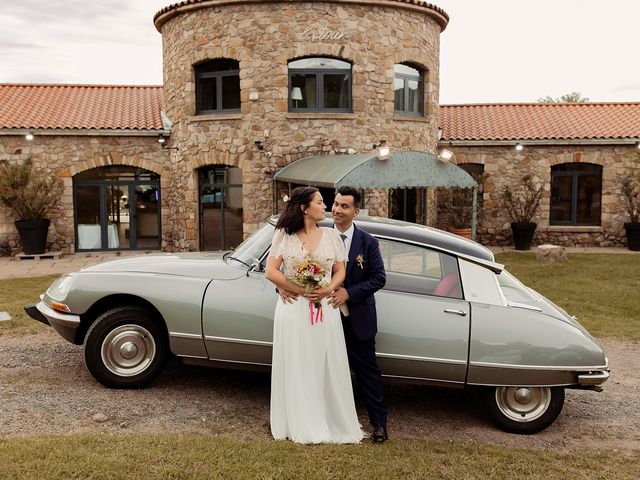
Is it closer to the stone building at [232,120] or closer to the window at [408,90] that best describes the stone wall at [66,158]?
the stone building at [232,120]

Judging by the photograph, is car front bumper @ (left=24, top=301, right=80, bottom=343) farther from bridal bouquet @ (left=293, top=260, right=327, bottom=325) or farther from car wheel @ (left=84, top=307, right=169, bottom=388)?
bridal bouquet @ (left=293, top=260, right=327, bottom=325)

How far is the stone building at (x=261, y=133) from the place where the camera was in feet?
54.5

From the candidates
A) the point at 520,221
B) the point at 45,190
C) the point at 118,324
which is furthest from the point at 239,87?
the point at 118,324

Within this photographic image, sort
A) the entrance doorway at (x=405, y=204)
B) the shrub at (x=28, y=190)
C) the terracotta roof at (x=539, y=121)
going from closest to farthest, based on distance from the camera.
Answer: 1. the shrub at (x=28, y=190)
2. the entrance doorway at (x=405, y=204)
3. the terracotta roof at (x=539, y=121)

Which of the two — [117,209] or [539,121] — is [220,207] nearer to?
[117,209]

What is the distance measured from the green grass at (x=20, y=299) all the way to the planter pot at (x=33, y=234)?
3.76 meters

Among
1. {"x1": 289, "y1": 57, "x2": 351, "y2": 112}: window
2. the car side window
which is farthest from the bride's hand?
{"x1": 289, "y1": 57, "x2": 351, "y2": 112}: window

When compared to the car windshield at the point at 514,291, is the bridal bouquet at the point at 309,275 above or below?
above

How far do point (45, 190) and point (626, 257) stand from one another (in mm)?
15220

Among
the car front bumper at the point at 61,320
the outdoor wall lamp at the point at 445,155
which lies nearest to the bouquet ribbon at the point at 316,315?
the car front bumper at the point at 61,320

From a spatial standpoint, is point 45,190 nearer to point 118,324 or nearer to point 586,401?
point 118,324

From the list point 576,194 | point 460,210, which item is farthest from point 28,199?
point 576,194

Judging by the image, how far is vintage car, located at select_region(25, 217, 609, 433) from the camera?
17.6 ft

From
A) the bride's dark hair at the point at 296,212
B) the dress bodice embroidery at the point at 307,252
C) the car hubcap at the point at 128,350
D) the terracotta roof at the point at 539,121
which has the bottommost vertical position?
the car hubcap at the point at 128,350
